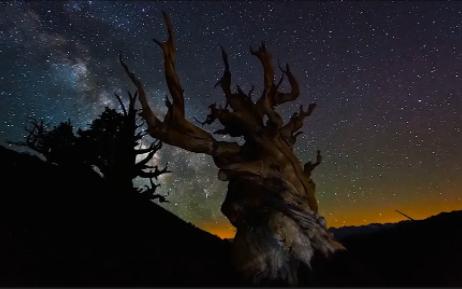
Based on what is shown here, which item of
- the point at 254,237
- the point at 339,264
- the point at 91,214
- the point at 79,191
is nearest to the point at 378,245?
the point at 339,264

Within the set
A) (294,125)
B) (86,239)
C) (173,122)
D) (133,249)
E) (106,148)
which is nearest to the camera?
(133,249)

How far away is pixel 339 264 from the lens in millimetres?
6594

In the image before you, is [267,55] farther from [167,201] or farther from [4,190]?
[167,201]

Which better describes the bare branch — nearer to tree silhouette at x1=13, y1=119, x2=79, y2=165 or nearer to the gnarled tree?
the gnarled tree

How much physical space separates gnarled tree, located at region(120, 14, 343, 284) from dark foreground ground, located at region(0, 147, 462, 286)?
1.82 feet

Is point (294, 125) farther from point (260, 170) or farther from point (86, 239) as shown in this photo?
point (86, 239)

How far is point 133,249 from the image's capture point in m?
6.97

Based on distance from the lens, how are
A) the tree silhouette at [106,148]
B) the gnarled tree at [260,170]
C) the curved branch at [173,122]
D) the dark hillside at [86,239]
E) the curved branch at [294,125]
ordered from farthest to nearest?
the tree silhouette at [106,148] → the curved branch at [294,125] → the curved branch at [173,122] → the gnarled tree at [260,170] → the dark hillside at [86,239]

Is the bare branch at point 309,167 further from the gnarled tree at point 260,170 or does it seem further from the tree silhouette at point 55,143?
the tree silhouette at point 55,143

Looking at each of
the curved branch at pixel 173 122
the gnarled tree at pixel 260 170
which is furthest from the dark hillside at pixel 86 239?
the curved branch at pixel 173 122

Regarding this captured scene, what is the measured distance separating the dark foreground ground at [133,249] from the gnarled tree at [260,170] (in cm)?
55

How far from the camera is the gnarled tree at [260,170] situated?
21.5ft

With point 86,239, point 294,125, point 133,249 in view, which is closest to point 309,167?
point 294,125

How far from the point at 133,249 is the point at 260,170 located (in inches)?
122
